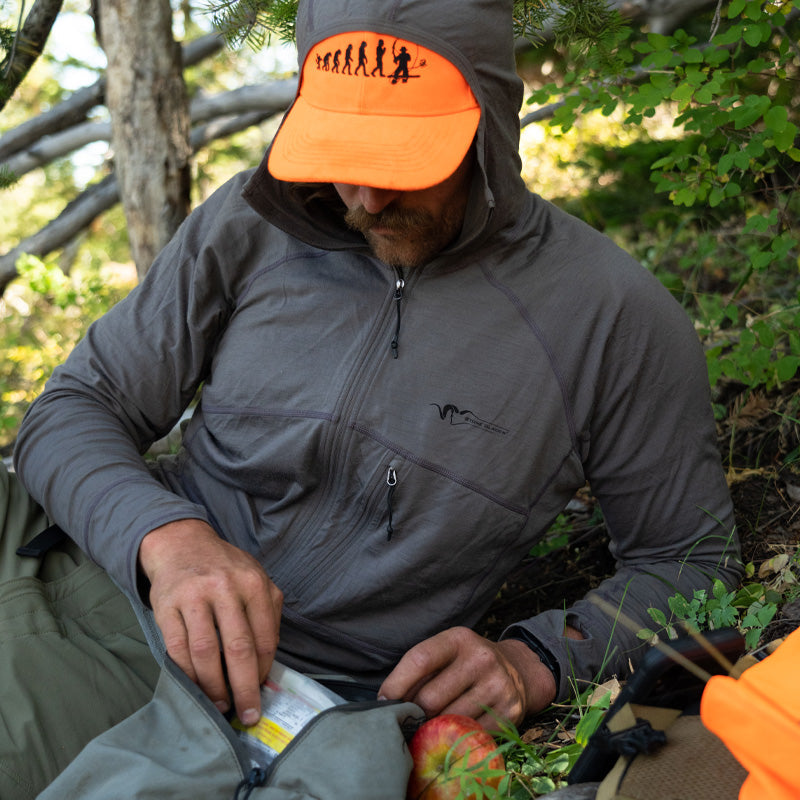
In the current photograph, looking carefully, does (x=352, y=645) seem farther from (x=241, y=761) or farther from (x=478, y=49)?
(x=478, y=49)

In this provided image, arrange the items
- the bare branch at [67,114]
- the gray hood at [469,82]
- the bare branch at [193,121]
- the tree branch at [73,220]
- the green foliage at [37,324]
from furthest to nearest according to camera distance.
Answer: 1. the bare branch at [193,121]
2. the tree branch at [73,220]
3. the green foliage at [37,324]
4. the bare branch at [67,114]
5. the gray hood at [469,82]

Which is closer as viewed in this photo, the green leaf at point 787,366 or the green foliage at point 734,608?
the green foliage at point 734,608

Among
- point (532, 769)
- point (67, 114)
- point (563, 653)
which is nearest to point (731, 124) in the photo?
point (563, 653)

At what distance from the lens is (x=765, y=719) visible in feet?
3.55

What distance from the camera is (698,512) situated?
2.43 metres

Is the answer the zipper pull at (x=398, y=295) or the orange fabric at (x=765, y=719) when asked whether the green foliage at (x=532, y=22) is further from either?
the orange fabric at (x=765, y=719)

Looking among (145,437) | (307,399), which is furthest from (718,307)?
(145,437)

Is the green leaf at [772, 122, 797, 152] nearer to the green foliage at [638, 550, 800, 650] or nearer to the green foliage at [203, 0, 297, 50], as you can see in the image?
the green foliage at [638, 550, 800, 650]

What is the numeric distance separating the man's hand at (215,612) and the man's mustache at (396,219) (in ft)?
2.88

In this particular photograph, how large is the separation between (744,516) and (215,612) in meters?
1.80

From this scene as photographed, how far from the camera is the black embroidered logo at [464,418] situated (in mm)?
2328

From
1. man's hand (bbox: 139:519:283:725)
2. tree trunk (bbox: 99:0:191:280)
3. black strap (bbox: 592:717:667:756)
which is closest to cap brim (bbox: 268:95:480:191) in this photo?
man's hand (bbox: 139:519:283:725)

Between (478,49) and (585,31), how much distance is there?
0.99 m

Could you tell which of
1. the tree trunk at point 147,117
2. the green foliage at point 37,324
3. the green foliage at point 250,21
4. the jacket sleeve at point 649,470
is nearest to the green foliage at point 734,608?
the jacket sleeve at point 649,470
